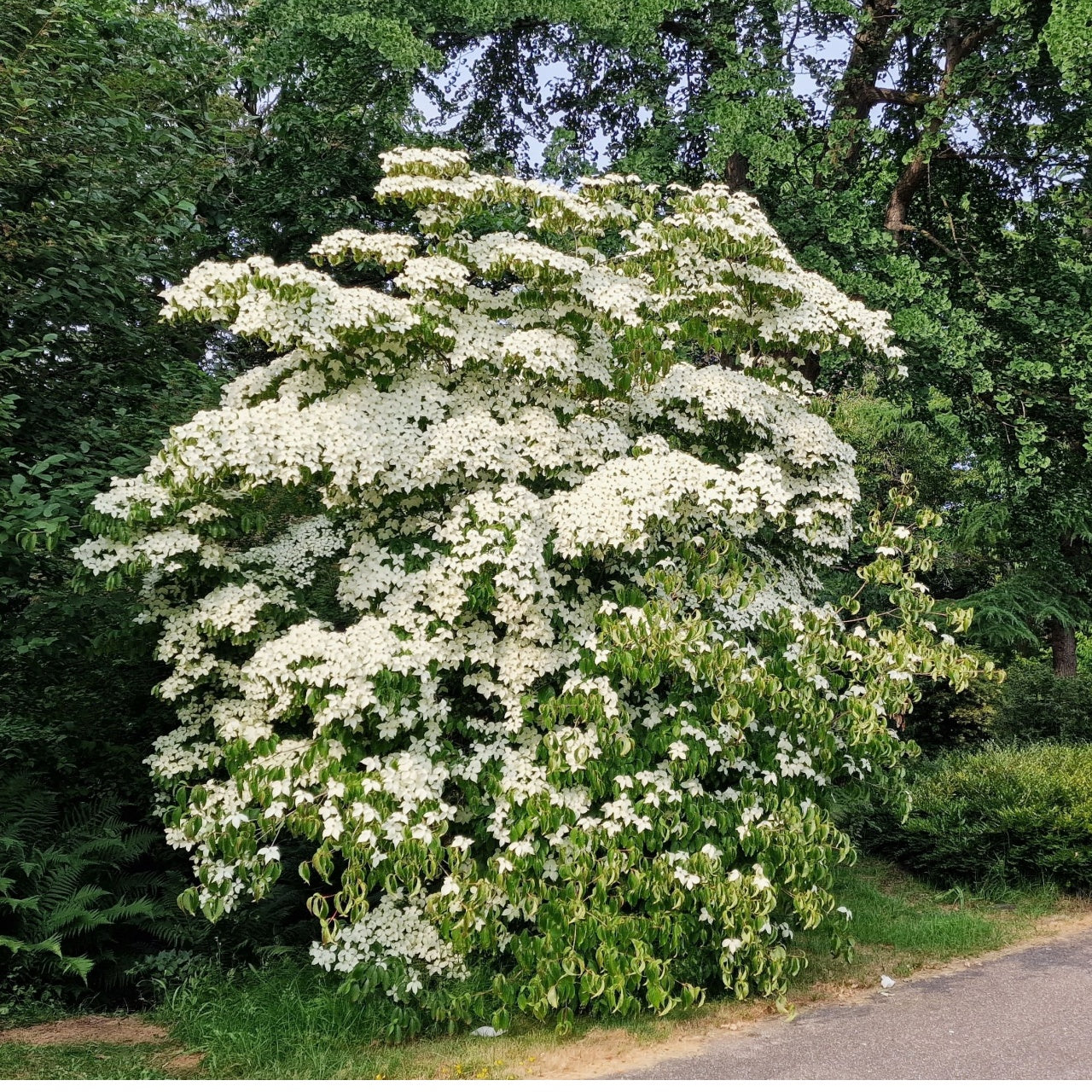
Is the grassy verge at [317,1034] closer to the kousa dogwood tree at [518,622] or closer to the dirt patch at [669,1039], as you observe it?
the dirt patch at [669,1039]

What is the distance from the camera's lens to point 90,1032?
20.4 feet

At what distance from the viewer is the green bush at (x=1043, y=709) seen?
508 inches

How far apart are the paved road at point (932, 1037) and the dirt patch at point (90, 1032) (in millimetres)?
3356

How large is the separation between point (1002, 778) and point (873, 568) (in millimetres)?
4820

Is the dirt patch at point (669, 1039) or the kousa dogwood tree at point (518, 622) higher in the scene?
the kousa dogwood tree at point (518, 622)

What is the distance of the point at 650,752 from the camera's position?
6.19 metres

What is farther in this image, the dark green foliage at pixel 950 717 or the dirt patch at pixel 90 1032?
the dark green foliage at pixel 950 717

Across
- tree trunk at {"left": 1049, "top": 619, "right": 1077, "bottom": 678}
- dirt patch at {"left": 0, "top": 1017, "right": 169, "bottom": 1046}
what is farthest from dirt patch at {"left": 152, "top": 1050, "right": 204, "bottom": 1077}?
tree trunk at {"left": 1049, "top": 619, "right": 1077, "bottom": 678}

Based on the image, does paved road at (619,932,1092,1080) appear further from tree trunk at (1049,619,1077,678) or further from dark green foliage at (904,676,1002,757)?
tree trunk at (1049,619,1077,678)

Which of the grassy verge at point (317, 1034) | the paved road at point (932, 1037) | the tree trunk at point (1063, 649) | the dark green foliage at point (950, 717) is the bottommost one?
the paved road at point (932, 1037)

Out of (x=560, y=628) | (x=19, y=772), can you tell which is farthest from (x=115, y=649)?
(x=560, y=628)

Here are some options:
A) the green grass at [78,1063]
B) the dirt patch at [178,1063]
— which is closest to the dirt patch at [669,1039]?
the dirt patch at [178,1063]

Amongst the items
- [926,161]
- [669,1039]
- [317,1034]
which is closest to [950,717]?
[926,161]

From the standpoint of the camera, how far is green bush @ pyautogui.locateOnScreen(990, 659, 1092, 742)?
12906 millimetres
